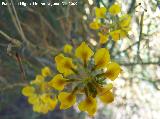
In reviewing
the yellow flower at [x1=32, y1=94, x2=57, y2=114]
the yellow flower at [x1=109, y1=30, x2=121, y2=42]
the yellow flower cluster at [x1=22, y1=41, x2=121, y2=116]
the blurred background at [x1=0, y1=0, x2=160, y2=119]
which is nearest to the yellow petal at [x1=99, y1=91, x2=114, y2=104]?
the yellow flower cluster at [x1=22, y1=41, x2=121, y2=116]

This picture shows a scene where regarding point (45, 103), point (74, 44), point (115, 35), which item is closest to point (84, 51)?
point (115, 35)

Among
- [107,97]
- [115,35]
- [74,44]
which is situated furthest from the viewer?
[74,44]

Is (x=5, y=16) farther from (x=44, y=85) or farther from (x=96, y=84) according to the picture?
(x=96, y=84)

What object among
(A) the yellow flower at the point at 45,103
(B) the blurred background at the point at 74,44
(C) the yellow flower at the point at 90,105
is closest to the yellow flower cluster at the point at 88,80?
(C) the yellow flower at the point at 90,105

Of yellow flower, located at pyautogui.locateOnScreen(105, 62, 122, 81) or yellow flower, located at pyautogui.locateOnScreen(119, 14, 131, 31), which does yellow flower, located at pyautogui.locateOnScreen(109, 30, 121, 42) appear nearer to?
yellow flower, located at pyautogui.locateOnScreen(119, 14, 131, 31)

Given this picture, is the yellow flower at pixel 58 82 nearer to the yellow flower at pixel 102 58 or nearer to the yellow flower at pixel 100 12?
the yellow flower at pixel 102 58

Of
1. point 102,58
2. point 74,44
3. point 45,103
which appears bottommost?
point 45,103

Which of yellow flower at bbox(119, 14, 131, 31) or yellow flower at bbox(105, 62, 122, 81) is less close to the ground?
yellow flower at bbox(119, 14, 131, 31)

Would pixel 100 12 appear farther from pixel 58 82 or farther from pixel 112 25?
pixel 58 82

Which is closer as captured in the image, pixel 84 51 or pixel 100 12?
pixel 84 51

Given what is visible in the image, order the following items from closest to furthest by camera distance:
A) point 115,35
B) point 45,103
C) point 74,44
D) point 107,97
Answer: point 107,97 → point 115,35 → point 45,103 → point 74,44

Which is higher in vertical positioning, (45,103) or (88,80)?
(88,80)

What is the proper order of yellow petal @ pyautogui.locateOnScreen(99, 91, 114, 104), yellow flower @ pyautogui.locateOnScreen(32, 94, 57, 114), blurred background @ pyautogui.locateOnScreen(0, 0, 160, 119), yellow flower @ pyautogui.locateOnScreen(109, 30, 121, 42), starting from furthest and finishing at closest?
blurred background @ pyautogui.locateOnScreen(0, 0, 160, 119) < yellow flower @ pyautogui.locateOnScreen(32, 94, 57, 114) < yellow flower @ pyautogui.locateOnScreen(109, 30, 121, 42) < yellow petal @ pyautogui.locateOnScreen(99, 91, 114, 104)
